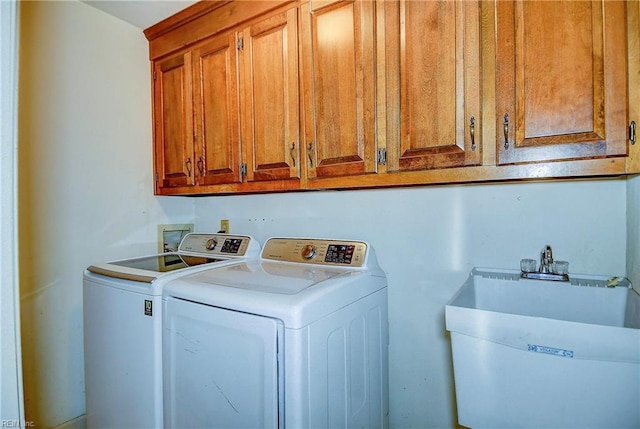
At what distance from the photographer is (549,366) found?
85 centimetres

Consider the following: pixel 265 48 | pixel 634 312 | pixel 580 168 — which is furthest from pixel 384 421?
pixel 265 48

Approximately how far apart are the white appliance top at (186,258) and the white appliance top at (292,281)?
99 mm

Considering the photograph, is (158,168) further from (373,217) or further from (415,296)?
(415,296)

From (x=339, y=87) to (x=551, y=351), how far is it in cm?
115

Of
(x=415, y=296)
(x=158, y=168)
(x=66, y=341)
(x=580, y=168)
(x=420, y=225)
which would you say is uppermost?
(x=158, y=168)

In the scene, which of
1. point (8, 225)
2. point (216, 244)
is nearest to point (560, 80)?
point (8, 225)

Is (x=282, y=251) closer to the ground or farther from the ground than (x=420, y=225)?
closer to the ground

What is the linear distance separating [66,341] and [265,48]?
184cm

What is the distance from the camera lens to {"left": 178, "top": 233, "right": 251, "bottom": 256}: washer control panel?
186 centimetres

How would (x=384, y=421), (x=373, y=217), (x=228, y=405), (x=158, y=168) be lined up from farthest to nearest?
(x=158, y=168) < (x=373, y=217) < (x=384, y=421) < (x=228, y=405)

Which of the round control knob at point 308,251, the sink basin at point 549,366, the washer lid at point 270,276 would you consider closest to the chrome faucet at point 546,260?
the sink basin at point 549,366

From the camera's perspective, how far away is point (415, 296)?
156 cm

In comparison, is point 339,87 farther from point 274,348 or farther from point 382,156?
point 274,348

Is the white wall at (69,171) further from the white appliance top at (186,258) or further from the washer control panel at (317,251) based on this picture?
the washer control panel at (317,251)
